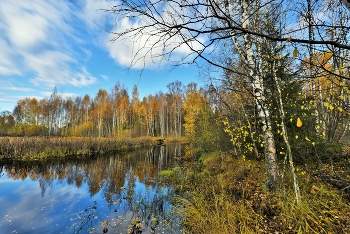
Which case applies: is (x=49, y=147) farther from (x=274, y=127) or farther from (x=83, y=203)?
(x=274, y=127)

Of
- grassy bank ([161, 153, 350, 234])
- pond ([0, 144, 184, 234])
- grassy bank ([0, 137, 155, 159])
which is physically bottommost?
pond ([0, 144, 184, 234])

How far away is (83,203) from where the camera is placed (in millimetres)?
6004

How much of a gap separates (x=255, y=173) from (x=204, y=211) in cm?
320

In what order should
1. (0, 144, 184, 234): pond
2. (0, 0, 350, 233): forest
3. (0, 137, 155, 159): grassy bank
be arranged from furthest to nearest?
(0, 137, 155, 159): grassy bank
(0, 144, 184, 234): pond
(0, 0, 350, 233): forest

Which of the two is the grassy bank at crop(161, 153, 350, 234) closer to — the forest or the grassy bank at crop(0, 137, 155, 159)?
the forest

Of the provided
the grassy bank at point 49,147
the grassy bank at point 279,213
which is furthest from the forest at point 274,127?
the grassy bank at point 49,147

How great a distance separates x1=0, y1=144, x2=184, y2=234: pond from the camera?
452 cm

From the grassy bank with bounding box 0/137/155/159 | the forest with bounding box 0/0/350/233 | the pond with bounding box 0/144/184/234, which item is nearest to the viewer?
the forest with bounding box 0/0/350/233

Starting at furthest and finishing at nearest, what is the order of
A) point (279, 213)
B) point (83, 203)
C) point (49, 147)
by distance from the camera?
point (49, 147) → point (83, 203) → point (279, 213)

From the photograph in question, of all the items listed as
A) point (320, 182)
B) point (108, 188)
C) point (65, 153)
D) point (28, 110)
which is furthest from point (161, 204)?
point (28, 110)

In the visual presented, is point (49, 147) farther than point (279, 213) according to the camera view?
Yes

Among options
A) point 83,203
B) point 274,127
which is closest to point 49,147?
point 83,203

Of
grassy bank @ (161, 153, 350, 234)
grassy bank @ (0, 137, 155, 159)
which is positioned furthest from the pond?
grassy bank @ (0, 137, 155, 159)

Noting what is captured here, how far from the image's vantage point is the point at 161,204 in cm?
571
